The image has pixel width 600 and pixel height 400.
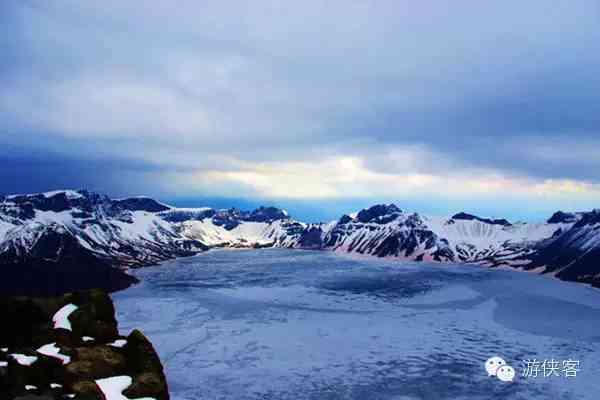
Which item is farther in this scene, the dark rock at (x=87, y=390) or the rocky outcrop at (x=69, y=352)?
the rocky outcrop at (x=69, y=352)

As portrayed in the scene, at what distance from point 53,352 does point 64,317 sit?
4348 millimetres

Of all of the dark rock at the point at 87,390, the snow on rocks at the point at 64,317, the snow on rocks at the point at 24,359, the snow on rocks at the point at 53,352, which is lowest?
the dark rock at the point at 87,390

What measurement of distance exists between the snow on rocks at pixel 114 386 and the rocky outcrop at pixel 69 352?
9.3 inches

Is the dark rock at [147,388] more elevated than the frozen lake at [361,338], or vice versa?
the dark rock at [147,388]

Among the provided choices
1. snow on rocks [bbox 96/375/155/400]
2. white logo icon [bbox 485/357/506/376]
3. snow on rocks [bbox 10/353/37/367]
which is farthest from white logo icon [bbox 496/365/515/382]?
snow on rocks [bbox 10/353/37/367]

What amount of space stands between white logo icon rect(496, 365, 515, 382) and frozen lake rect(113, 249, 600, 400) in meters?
1.08

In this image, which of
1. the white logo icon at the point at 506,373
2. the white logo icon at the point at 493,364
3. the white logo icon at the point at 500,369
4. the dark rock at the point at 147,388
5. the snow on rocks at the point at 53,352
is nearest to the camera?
the dark rock at the point at 147,388

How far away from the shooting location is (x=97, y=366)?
24688 millimetres

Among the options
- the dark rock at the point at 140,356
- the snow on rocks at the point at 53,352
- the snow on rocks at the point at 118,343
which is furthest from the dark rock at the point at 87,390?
the snow on rocks at the point at 118,343

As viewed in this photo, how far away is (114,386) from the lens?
23969 mm

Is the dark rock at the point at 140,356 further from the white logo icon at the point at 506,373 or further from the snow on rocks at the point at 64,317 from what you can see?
the white logo icon at the point at 506,373

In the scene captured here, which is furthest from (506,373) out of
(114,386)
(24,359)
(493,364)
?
(24,359)

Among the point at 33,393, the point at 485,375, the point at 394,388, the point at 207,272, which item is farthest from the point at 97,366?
the point at 207,272

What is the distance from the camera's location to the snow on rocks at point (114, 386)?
2320 centimetres
